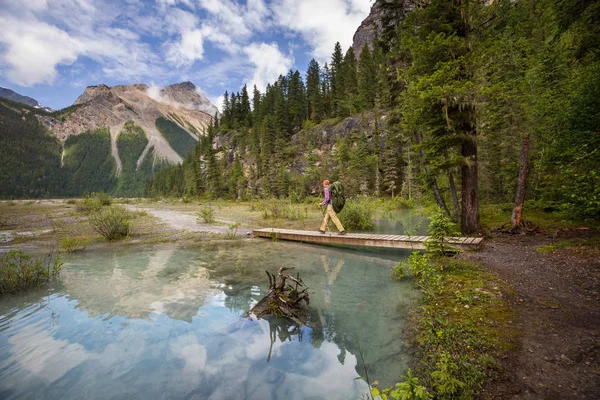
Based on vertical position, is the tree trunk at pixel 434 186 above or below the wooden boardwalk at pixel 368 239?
above

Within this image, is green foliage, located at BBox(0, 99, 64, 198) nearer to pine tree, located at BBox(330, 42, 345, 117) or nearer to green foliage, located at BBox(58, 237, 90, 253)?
pine tree, located at BBox(330, 42, 345, 117)

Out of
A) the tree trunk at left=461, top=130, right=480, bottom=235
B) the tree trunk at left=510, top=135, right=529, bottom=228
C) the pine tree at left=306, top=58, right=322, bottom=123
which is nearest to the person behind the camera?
the tree trunk at left=461, top=130, right=480, bottom=235

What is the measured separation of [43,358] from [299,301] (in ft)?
14.9

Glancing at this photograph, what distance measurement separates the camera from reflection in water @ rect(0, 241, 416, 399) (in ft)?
12.3

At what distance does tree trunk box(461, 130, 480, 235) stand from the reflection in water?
5132 millimetres

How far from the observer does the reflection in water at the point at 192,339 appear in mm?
3752

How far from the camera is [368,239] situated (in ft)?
38.3

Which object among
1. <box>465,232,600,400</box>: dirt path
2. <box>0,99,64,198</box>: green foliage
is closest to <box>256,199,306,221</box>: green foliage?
<box>465,232,600,400</box>: dirt path

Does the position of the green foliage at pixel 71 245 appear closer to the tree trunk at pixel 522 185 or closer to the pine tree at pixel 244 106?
the tree trunk at pixel 522 185

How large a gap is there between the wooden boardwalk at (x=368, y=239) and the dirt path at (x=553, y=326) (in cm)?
164

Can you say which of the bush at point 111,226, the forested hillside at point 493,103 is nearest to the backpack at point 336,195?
the forested hillside at point 493,103

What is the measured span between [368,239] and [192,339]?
847 cm

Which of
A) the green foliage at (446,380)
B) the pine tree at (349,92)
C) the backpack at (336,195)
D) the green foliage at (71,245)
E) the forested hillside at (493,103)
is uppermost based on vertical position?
the pine tree at (349,92)

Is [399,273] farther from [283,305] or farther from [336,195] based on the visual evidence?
[336,195]
